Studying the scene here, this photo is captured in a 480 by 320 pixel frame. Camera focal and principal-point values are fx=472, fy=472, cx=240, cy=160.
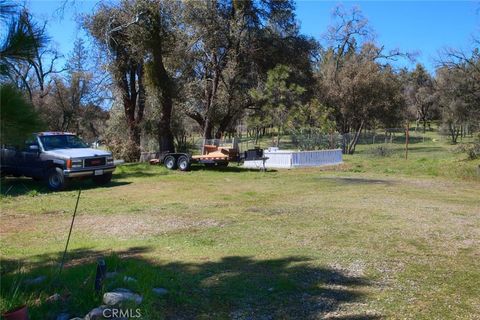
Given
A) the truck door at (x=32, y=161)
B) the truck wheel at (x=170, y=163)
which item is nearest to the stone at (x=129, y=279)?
the truck door at (x=32, y=161)

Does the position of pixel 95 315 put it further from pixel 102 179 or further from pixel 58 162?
pixel 102 179

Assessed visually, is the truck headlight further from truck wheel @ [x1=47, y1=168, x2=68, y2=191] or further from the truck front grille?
truck wheel @ [x1=47, y1=168, x2=68, y2=191]

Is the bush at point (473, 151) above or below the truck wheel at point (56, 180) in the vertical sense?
above

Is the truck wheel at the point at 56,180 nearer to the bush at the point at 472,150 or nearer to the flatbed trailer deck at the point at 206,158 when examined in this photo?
the flatbed trailer deck at the point at 206,158

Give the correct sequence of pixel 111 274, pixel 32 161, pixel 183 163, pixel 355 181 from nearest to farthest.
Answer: pixel 111 274
pixel 32 161
pixel 355 181
pixel 183 163

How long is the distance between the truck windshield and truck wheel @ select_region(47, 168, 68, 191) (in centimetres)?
87

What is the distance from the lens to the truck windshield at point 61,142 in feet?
48.6

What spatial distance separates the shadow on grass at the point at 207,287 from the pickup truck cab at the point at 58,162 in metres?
8.28

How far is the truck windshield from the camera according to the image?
14.8 meters

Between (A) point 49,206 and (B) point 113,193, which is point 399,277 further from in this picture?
(B) point 113,193

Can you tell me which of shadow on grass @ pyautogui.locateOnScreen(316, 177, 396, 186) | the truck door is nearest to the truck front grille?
the truck door

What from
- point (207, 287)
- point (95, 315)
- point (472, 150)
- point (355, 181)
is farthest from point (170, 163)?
point (95, 315)

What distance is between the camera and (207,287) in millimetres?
5152

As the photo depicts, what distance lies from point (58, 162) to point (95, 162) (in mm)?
1094
